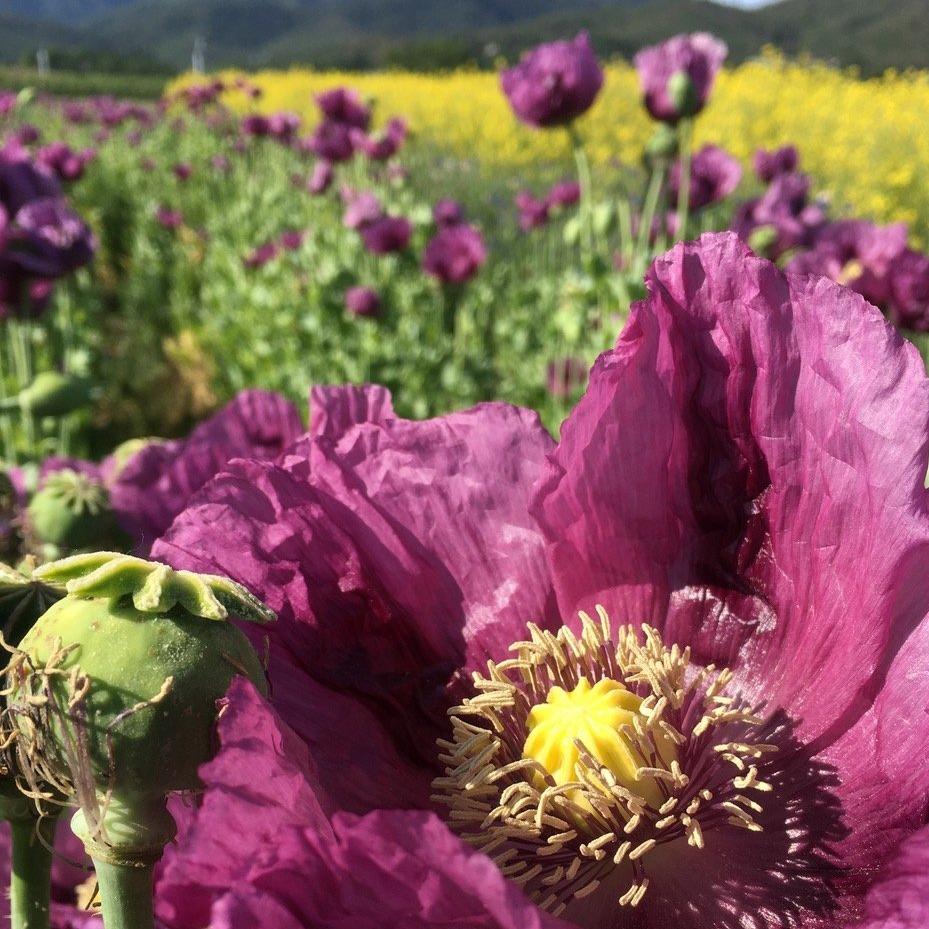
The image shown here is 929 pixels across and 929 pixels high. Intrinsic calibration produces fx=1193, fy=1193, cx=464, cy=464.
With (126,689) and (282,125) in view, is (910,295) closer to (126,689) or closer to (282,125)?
(126,689)

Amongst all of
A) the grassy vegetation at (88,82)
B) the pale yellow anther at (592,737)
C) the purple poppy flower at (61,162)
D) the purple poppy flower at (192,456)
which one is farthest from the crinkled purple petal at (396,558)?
the grassy vegetation at (88,82)

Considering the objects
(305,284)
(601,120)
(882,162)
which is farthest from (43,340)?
(601,120)

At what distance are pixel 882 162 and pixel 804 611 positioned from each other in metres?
15.2

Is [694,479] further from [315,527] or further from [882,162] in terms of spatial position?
[882,162]

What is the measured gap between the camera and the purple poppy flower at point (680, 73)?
3561 mm

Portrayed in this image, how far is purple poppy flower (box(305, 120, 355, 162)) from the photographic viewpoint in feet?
23.2

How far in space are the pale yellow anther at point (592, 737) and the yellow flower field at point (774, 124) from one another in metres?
11.1

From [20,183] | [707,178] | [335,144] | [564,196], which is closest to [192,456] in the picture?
[20,183]

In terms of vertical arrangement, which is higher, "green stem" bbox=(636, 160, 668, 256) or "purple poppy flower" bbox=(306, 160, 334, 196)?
"green stem" bbox=(636, 160, 668, 256)

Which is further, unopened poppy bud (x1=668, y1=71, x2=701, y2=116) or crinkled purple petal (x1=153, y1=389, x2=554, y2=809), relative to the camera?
unopened poppy bud (x1=668, y1=71, x2=701, y2=116)

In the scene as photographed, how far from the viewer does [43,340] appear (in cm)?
613

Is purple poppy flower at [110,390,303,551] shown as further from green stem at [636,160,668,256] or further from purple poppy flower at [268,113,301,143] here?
purple poppy flower at [268,113,301,143]

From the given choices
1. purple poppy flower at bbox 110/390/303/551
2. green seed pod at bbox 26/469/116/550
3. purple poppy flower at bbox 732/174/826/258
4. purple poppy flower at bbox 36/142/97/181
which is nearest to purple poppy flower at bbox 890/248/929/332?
purple poppy flower at bbox 732/174/826/258

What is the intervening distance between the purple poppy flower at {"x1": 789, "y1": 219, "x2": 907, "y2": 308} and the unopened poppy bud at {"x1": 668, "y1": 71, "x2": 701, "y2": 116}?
560mm
